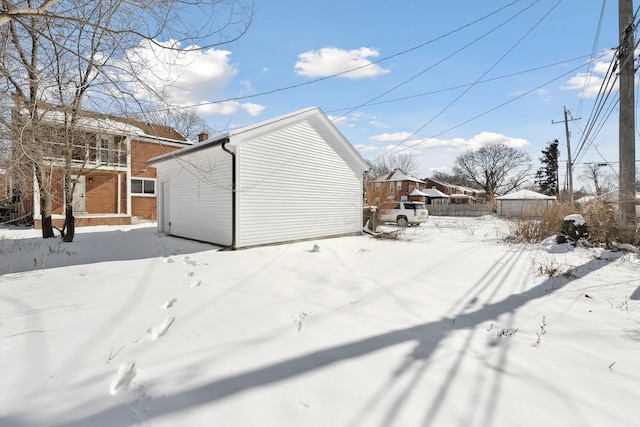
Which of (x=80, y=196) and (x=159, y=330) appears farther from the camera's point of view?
(x=80, y=196)

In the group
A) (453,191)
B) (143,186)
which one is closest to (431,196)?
(453,191)

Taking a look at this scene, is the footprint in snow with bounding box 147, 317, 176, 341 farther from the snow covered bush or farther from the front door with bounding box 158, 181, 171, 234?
the snow covered bush

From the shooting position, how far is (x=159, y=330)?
333 cm

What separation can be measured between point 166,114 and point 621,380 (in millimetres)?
6589

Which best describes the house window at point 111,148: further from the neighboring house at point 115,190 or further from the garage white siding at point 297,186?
the garage white siding at point 297,186

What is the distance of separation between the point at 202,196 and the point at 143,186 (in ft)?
41.2

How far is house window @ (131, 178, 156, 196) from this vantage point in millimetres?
19617

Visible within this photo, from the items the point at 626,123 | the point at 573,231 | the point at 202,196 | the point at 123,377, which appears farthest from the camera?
the point at 202,196

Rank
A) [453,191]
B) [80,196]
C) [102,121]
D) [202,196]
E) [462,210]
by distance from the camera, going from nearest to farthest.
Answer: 1. [102,121]
2. [202,196]
3. [80,196]
4. [462,210]
5. [453,191]

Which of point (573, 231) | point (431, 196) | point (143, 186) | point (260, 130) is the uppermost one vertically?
point (260, 130)

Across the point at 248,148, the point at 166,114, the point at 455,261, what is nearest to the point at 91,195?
the point at 248,148

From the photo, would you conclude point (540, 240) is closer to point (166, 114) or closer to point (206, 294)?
point (206, 294)

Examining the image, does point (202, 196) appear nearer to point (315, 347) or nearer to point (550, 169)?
point (315, 347)

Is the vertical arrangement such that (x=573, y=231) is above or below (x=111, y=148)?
below
